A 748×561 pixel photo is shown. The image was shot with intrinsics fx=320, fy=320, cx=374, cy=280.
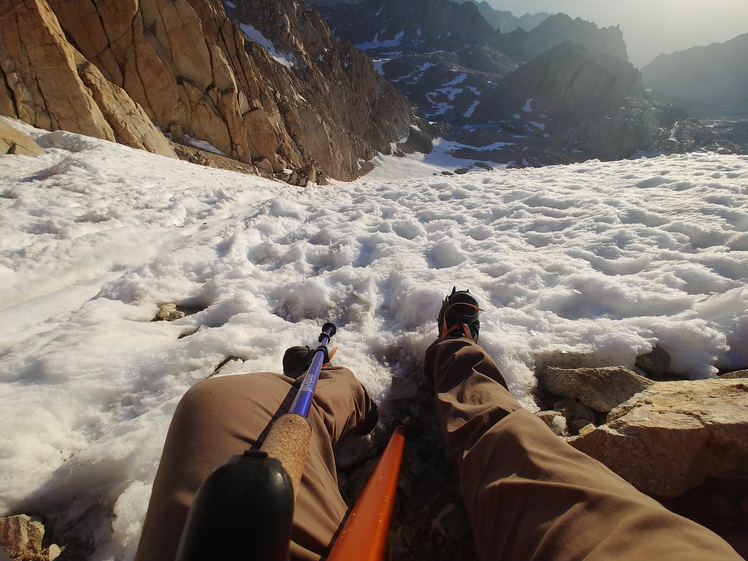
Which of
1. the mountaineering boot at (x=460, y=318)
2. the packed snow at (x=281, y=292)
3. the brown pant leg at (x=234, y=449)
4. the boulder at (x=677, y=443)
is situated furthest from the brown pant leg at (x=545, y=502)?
the packed snow at (x=281, y=292)

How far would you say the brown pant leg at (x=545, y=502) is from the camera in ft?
3.19

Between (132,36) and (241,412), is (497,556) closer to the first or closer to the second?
(241,412)

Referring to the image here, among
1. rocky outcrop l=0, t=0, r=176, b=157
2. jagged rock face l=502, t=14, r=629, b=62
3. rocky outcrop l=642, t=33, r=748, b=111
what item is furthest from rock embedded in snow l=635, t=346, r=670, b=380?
rocky outcrop l=642, t=33, r=748, b=111

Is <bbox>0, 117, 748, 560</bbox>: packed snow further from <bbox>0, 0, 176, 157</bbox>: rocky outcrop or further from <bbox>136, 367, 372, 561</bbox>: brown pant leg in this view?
<bbox>0, 0, 176, 157</bbox>: rocky outcrop

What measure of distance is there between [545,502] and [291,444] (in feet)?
3.13

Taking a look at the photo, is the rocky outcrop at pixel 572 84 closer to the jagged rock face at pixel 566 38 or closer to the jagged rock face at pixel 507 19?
the jagged rock face at pixel 566 38

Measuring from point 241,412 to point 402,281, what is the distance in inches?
95.0

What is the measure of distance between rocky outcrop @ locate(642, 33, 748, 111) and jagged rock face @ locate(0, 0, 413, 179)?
4979 inches

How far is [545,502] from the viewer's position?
1178mm

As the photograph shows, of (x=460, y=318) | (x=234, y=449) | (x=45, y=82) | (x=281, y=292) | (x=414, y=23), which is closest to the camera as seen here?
(x=234, y=449)

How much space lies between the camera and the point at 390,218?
5.67 metres

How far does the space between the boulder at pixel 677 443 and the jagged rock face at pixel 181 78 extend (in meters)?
16.5

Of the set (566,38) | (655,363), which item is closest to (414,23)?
(566,38)

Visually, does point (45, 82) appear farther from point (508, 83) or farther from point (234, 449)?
point (508, 83)
